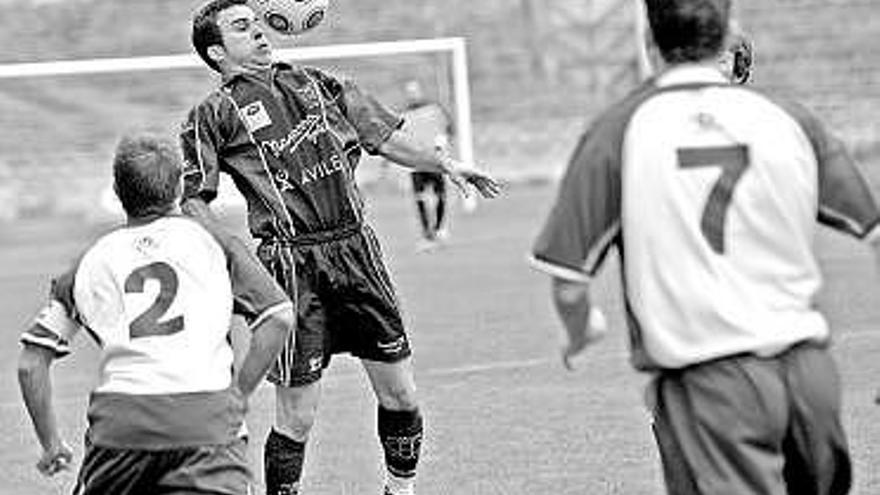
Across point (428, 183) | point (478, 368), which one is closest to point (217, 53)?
point (478, 368)

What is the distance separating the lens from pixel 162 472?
5672 mm

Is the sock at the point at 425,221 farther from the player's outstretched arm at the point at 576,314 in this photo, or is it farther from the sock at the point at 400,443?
the player's outstretched arm at the point at 576,314

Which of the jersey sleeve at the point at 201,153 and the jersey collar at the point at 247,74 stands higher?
the jersey collar at the point at 247,74

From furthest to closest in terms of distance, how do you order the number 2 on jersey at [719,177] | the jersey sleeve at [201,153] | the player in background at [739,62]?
the jersey sleeve at [201,153], the player in background at [739,62], the number 2 on jersey at [719,177]

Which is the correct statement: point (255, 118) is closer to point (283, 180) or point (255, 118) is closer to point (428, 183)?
point (283, 180)

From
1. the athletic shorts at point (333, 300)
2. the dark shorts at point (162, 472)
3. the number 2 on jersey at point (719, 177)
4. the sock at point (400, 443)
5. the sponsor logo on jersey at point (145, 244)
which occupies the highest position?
the number 2 on jersey at point (719, 177)

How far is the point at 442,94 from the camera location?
3067 cm

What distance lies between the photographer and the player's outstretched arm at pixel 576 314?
16.7 ft

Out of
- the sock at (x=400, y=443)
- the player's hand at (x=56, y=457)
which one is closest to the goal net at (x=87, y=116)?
A: the sock at (x=400, y=443)

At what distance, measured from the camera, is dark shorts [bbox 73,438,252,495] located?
5.66 metres

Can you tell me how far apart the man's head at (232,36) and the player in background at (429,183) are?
1452 centimetres

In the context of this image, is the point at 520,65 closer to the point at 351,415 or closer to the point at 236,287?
the point at 351,415

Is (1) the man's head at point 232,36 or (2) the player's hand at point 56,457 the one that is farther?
(1) the man's head at point 232,36

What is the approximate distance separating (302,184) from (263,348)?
1808mm
